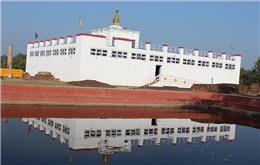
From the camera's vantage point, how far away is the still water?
510 inches

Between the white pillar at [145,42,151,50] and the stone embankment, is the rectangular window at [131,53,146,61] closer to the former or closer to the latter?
the white pillar at [145,42,151,50]

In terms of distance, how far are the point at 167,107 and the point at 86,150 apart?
48.1 feet

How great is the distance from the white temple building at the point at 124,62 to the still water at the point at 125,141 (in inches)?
529

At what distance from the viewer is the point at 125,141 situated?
16.3 metres

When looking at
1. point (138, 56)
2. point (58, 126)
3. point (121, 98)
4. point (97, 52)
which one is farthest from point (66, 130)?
point (138, 56)

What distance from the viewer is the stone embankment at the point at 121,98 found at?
2334 centimetres

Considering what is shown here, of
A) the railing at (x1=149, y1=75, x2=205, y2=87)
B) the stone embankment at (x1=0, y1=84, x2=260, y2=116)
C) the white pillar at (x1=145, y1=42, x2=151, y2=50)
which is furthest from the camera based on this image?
the white pillar at (x1=145, y1=42, x2=151, y2=50)

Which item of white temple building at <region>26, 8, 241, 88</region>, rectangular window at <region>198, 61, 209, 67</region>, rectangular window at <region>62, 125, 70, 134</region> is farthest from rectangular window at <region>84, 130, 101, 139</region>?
rectangular window at <region>198, 61, 209, 67</region>

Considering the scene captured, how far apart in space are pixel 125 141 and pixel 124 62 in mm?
20064

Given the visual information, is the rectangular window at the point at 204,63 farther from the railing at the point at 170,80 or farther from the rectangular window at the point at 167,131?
the rectangular window at the point at 167,131

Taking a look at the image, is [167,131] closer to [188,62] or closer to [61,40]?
[188,62]

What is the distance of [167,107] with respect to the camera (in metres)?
27.7

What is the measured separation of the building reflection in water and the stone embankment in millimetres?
4368

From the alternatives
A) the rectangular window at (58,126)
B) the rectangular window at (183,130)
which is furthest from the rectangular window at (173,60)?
the rectangular window at (58,126)
